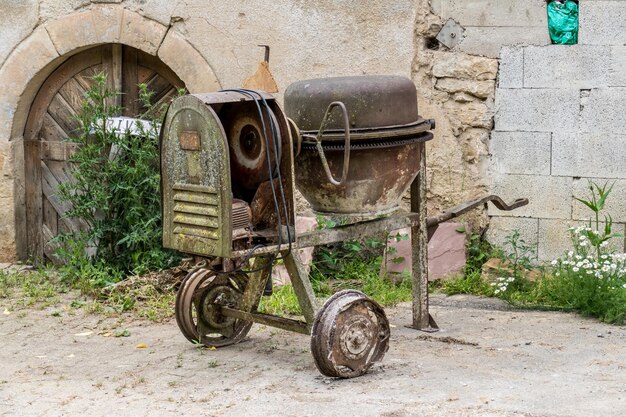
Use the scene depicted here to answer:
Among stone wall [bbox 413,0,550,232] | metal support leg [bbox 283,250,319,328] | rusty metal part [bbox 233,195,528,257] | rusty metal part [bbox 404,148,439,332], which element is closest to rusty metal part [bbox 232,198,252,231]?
rusty metal part [bbox 233,195,528,257]

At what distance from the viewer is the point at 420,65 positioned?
286 inches

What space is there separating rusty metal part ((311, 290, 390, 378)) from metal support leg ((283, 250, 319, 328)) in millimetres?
164

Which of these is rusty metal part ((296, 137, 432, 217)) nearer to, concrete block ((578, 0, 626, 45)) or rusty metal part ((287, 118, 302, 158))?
rusty metal part ((287, 118, 302, 158))

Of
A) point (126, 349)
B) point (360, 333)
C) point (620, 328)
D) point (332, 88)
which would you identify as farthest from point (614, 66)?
point (126, 349)

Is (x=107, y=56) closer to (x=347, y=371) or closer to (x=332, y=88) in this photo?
(x=332, y=88)

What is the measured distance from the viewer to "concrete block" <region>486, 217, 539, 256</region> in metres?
7.08

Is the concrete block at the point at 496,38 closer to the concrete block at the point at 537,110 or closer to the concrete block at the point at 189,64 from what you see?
the concrete block at the point at 537,110

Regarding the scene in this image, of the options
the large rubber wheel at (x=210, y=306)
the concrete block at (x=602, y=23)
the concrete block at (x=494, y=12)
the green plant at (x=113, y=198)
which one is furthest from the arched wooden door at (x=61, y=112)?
the concrete block at (x=602, y=23)

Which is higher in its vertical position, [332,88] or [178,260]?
[332,88]

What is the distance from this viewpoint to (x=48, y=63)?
7.88m

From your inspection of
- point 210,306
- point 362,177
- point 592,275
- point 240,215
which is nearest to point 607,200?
Answer: point 592,275

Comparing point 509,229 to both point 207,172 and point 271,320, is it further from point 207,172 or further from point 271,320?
point 207,172

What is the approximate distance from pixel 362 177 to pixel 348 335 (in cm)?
86

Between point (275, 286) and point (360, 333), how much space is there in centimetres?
216
